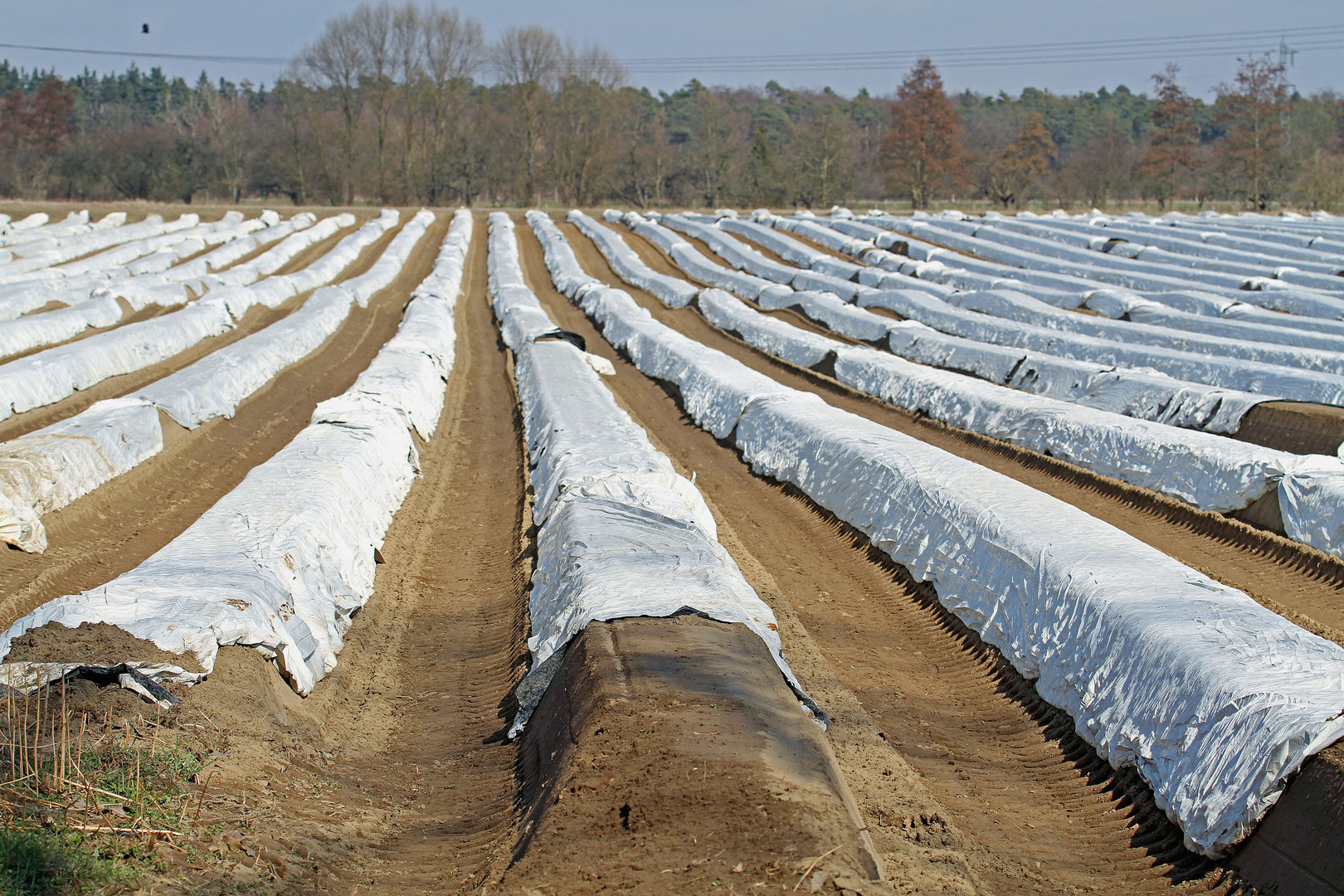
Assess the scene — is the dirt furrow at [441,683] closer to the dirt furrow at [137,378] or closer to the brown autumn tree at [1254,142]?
the dirt furrow at [137,378]

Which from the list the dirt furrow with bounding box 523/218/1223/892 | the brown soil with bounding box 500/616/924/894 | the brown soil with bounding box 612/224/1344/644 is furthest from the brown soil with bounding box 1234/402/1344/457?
the brown soil with bounding box 500/616/924/894

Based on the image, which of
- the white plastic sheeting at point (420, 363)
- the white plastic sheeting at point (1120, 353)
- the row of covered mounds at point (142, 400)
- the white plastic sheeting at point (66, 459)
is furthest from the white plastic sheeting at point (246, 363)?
the white plastic sheeting at point (1120, 353)

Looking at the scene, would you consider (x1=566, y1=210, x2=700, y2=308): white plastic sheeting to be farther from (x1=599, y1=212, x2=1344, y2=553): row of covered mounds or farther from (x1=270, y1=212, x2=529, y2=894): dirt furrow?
(x1=270, y1=212, x2=529, y2=894): dirt furrow

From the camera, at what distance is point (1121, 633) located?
544 cm

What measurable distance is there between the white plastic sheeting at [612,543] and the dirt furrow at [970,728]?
0.89 m

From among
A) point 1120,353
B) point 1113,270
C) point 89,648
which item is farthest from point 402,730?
point 1113,270

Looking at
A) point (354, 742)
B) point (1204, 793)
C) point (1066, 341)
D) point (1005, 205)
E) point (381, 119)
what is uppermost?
point (381, 119)

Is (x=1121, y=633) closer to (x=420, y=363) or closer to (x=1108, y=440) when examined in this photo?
(x=1108, y=440)

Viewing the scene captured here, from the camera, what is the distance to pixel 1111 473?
34.4ft

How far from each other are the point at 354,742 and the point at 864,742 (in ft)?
10.5

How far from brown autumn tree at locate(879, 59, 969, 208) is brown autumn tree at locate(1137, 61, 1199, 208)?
11104 millimetres

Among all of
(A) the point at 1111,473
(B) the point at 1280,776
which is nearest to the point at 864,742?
(B) the point at 1280,776

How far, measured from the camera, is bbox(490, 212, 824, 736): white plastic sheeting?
5.80m

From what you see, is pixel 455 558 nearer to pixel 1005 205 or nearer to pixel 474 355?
pixel 474 355
